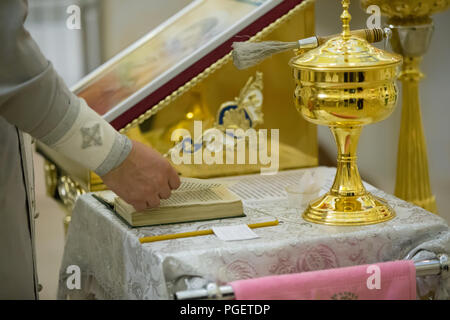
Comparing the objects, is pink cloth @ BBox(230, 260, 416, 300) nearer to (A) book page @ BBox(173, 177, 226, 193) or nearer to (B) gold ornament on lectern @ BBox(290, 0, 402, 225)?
(B) gold ornament on lectern @ BBox(290, 0, 402, 225)

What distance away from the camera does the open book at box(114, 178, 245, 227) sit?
4.53 ft

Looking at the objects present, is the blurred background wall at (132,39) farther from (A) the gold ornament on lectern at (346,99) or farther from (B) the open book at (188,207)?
(B) the open book at (188,207)

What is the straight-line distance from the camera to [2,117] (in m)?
1.28

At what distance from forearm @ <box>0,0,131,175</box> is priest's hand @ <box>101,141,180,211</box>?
21 mm

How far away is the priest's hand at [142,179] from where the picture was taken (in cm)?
130

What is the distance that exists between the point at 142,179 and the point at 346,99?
388mm

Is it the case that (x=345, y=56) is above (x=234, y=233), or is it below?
above

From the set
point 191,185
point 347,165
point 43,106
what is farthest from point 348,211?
point 43,106

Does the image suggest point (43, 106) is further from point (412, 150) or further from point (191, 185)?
point (412, 150)

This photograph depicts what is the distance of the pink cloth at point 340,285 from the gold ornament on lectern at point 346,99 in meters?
0.15
